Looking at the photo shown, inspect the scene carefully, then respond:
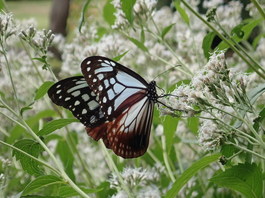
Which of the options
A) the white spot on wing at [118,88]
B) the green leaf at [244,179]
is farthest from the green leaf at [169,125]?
the green leaf at [244,179]

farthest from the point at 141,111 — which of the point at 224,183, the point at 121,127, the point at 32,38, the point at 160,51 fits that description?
the point at 160,51

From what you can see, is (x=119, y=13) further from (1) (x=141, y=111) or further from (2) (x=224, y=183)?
(2) (x=224, y=183)

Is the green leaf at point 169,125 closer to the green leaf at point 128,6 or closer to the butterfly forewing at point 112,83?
the butterfly forewing at point 112,83

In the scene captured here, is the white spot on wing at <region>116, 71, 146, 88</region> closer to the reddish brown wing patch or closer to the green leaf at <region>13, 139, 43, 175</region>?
the reddish brown wing patch

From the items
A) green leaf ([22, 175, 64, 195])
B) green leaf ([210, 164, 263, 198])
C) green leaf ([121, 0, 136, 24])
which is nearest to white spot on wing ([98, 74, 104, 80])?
green leaf ([121, 0, 136, 24])

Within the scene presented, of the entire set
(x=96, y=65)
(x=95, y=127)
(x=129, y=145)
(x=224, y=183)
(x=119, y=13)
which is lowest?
(x=224, y=183)

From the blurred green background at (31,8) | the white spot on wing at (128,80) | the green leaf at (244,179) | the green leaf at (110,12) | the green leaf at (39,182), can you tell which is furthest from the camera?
the blurred green background at (31,8)

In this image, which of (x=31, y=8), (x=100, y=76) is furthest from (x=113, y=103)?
(x=31, y=8)
